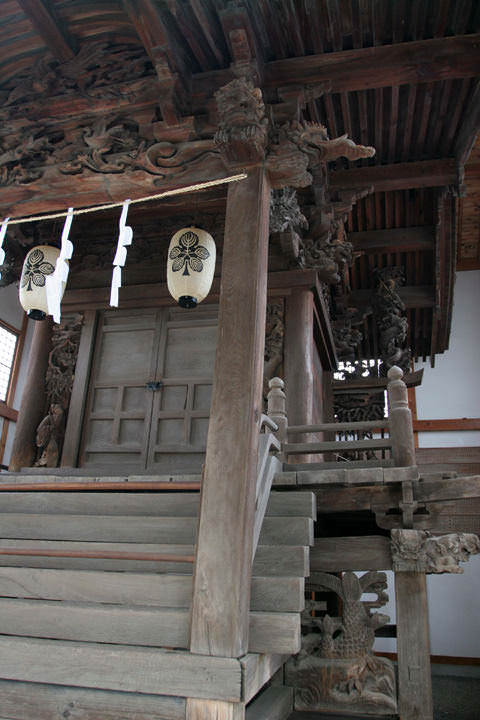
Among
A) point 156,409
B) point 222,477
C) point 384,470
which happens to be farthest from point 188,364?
point 222,477

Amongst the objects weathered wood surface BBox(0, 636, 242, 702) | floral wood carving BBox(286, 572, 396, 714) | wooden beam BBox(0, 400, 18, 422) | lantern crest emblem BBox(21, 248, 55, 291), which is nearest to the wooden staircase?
weathered wood surface BBox(0, 636, 242, 702)

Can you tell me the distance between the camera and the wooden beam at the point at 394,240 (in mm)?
9078

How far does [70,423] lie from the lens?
7.16 metres

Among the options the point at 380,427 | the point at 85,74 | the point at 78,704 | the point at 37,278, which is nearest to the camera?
the point at 78,704

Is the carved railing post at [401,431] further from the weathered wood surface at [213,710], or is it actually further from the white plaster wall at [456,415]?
the white plaster wall at [456,415]

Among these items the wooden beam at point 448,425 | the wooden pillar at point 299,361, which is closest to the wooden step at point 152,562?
the wooden pillar at point 299,361

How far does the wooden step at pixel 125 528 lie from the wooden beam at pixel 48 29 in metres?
3.97

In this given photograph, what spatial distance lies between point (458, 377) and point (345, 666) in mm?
8953

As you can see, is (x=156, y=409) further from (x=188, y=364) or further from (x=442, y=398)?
(x=442, y=398)

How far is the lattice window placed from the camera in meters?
12.2

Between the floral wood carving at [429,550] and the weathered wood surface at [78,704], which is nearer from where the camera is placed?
the weathered wood surface at [78,704]

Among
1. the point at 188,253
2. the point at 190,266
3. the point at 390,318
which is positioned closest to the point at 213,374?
the point at 190,266

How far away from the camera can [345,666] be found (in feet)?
14.7

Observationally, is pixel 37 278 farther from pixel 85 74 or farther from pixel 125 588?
pixel 125 588
